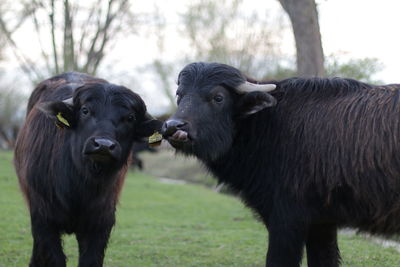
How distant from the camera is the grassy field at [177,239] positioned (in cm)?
880

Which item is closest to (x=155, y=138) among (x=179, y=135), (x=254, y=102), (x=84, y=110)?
(x=179, y=135)

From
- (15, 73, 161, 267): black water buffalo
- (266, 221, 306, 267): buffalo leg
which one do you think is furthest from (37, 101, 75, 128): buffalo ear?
(266, 221, 306, 267): buffalo leg

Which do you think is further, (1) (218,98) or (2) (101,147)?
(1) (218,98)

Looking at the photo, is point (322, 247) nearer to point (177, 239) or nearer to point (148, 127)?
point (148, 127)

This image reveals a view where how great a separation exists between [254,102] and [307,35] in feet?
18.6

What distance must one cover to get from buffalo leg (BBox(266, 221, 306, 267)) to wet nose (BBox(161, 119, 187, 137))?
1334 millimetres

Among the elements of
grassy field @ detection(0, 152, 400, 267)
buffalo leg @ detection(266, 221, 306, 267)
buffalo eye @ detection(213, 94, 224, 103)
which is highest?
buffalo eye @ detection(213, 94, 224, 103)

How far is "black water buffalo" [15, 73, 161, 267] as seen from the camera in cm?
626

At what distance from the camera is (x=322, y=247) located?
6.45 meters

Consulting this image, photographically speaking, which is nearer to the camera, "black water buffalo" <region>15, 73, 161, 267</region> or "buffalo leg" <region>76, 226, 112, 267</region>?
"black water buffalo" <region>15, 73, 161, 267</region>

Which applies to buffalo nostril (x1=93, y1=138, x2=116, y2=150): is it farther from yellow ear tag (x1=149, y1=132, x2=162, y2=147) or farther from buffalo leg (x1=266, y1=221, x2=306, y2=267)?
buffalo leg (x1=266, y1=221, x2=306, y2=267)

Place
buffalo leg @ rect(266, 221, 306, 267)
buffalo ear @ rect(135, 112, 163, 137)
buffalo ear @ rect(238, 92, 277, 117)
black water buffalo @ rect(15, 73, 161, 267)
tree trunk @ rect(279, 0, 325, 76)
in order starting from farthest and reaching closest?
tree trunk @ rect(279, 0, 325, 76) < buffalo ear @ rect(135, 112, 163, 137) < black water buffalo @ rect(15, 73, 161, 267) < buffalo ear @ rect(238, 92, 277, 117) < buffalo leg @ rect(266, 221, 306, 267)

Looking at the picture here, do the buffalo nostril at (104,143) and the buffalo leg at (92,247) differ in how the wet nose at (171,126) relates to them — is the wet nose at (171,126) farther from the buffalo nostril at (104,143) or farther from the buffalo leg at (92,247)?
the buffalo leg at (92,247)

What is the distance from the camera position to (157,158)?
3988cm
